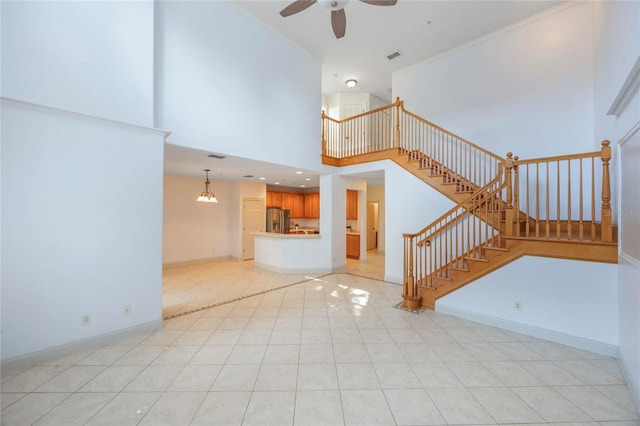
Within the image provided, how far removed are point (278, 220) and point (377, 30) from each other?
5.79 meters

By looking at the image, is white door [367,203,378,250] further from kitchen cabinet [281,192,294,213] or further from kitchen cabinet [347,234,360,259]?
kitchen cabinet [281,192,294,213]

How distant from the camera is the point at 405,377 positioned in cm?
223

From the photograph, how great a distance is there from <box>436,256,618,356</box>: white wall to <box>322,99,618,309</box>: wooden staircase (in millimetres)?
133

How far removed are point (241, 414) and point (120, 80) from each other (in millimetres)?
3707

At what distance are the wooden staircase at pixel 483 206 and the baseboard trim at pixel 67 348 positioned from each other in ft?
12.1

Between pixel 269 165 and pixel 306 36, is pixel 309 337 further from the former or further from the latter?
pixel 306 36

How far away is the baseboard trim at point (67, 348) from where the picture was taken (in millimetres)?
2256

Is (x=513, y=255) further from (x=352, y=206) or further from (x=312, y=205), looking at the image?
(x=312, y=205)

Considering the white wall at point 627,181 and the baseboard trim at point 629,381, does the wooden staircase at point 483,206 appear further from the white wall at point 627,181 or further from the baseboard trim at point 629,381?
the baseboard trim at point 629,381

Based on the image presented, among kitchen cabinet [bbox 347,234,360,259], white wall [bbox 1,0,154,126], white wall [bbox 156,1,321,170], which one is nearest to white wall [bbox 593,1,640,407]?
white wall [bbox 156,1,321,170]

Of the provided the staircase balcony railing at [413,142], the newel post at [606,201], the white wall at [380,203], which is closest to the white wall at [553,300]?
the newel post at [606,201]

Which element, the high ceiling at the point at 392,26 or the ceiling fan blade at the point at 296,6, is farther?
the high ceiling at the point at 392,26

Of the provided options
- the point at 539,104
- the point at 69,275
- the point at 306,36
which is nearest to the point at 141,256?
the point at 69,275

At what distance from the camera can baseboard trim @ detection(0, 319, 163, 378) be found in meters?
2.26
